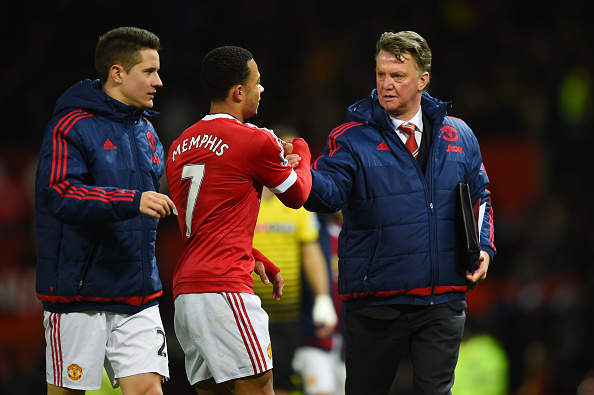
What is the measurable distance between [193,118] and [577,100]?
225 inches

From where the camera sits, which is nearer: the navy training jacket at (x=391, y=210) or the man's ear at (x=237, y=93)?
the man's ear at (x=237, y=93)

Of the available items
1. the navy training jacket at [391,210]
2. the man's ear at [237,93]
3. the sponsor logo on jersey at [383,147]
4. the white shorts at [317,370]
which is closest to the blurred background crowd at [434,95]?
the white shorts at [317,370]

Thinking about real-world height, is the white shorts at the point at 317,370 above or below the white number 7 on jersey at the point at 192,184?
below

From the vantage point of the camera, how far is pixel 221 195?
14.7 feet

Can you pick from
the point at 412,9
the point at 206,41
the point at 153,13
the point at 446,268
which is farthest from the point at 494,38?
the point at 446,268

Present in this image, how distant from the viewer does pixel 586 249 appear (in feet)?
35.1

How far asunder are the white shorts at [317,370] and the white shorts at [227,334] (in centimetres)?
350

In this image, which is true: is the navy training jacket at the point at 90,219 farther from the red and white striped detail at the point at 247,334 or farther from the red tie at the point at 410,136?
the red tie at the point at 410,136

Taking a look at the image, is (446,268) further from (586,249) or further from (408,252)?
(586,249)

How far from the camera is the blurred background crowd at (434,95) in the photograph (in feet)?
34.0

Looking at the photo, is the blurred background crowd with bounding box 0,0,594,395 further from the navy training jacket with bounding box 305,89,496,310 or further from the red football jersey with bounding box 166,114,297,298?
the red football jersey with bounding box 166,114,297,298

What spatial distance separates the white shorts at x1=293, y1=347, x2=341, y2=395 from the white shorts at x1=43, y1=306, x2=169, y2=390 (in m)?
3.17

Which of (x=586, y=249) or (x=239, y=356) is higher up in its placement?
(x=239, y=356)

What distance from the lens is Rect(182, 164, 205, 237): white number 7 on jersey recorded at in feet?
14.8
